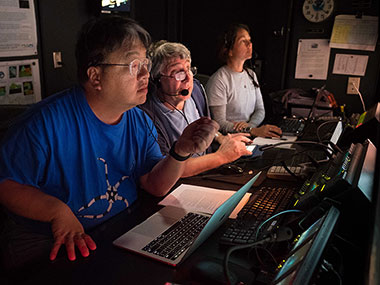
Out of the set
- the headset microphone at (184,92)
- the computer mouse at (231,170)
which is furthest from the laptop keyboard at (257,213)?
the headset microphone at (184,92)

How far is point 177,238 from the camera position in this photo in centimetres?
103

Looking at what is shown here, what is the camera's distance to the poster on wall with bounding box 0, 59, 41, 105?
2.20 metres

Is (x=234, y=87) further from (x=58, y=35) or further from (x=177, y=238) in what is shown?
(x=177, y=238)

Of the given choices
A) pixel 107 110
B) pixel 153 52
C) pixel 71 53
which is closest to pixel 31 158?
pixel 107 110

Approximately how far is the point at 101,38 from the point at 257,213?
79 cm

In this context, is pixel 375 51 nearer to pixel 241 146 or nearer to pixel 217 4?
pixel 217 4

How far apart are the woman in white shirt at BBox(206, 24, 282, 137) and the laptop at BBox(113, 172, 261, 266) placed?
5.27 ft

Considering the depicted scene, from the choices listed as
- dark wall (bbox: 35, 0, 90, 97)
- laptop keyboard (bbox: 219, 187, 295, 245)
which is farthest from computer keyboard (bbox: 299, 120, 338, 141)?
dark wall (bbox: 35, 0, 90, 97)

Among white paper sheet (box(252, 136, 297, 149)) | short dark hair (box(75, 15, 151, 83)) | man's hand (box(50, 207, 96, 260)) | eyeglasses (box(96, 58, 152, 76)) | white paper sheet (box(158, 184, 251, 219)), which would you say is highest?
short dark hair (box(75, 15, 151, 83))

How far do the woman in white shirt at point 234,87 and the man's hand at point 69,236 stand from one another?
1.82 meters

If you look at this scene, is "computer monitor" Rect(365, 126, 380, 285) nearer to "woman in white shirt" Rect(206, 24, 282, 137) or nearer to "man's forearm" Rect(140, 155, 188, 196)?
"man's forearm" Rect(140, 155, 188, 196)

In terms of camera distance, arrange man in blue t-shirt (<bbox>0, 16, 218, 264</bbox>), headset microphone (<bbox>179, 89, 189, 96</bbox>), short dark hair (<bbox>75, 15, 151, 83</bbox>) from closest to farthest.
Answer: man in blue t-shirt (<bbox>0, 16, 218, 264</bbox>) → short dark hair (<bbox>75, 15, 151, 83</bbox>) → headset microphone (<bbox>179, 89, 189, 96</bbox>)

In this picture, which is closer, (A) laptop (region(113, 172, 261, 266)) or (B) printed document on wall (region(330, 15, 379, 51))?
(A) laptop (region(113, 172, 261, 266))

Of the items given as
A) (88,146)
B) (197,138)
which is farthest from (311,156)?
(88,146)
